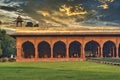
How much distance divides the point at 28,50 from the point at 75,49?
8.55 metres

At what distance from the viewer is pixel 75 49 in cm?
7575

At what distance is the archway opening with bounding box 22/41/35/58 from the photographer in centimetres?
7334

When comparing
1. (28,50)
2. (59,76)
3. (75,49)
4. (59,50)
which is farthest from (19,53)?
(59,76)

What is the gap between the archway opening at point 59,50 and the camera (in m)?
73.8

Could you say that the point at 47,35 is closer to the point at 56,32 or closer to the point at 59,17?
the point at 56,32

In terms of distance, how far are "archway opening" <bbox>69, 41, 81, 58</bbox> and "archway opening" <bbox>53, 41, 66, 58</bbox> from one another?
156 centimetres

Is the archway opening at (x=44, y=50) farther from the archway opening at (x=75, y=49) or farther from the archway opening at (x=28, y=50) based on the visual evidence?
the archway opening at (x=75, y=49)

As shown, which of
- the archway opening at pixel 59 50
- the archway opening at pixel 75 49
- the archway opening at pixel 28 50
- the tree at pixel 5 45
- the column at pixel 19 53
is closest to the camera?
the column at pixel 19 53

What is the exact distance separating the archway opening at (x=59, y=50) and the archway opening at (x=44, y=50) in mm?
1209

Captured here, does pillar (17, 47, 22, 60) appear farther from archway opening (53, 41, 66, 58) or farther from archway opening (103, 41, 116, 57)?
archway opening (103, 41, 116, 57)

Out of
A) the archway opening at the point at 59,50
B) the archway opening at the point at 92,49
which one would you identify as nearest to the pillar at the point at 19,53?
the archway opening at the point at 59,50

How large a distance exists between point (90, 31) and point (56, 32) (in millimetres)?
5902

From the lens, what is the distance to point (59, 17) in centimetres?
12462

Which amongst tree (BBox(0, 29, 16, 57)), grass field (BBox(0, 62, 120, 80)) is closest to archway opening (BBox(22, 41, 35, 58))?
tree (BBox(0, 29, 16, 57))
